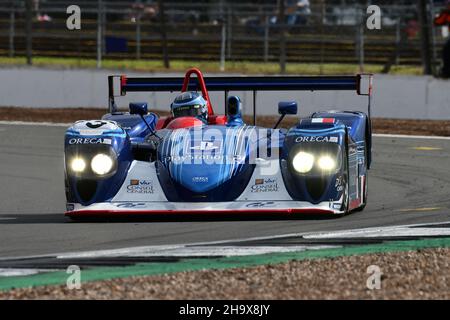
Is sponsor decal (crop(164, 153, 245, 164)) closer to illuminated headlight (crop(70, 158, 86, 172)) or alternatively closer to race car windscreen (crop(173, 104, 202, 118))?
illuminated headlight (crop(70, 158, 86, 172))

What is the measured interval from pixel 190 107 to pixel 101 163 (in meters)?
1.31

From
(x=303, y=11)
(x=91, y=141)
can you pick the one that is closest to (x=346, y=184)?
(x=91, y=141)

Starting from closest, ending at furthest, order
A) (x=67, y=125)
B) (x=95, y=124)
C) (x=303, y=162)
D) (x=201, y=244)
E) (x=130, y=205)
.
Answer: (x=201, y=244), (x=303, y=162), (x=130, y=205), (x=95, y=124), (x=67, y=125)

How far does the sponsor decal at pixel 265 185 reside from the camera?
36.4ft

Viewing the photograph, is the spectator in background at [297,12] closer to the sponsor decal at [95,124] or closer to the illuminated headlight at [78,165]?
the sponsor decal at [95,124]

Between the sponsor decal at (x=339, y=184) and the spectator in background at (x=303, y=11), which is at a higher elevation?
the spectator in background at (x=303, y=11)

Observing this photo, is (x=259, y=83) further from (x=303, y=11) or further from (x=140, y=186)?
(x=303, y=11)

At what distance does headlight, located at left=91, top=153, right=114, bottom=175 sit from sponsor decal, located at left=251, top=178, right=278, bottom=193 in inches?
49.1

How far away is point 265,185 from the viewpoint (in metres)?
11.1

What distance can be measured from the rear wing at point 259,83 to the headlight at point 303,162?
127cm

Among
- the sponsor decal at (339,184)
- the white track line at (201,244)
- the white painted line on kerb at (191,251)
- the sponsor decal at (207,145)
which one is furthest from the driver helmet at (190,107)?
the white painted line on kerb at (191,251)

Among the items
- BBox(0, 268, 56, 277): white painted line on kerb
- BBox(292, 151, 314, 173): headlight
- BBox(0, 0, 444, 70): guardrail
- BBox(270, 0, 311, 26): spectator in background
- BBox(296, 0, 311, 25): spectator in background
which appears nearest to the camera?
BBox(0, 268, 56, 277): white painted line on kerb

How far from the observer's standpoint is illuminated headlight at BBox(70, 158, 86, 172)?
11.4 m

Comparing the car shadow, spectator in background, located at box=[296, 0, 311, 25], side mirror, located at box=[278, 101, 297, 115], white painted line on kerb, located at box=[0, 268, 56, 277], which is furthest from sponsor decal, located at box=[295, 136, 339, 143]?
spectator in background, located at box=[296, 0, 311, 25]
